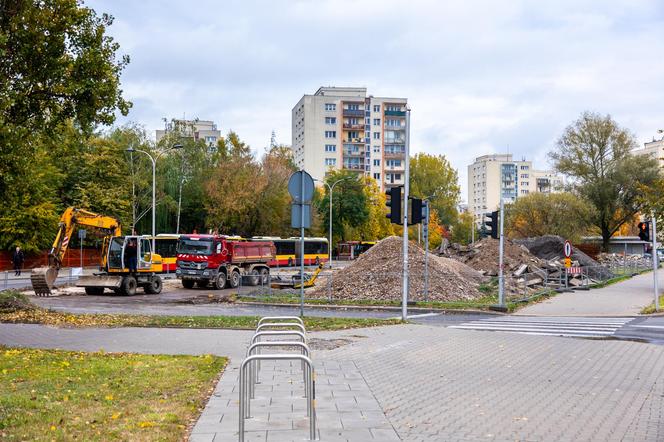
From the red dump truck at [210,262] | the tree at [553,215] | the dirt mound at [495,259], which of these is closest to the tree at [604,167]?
the tree at [553,215]

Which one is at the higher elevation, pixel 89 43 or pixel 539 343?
pixel 89 43

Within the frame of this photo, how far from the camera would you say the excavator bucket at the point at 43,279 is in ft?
85.5

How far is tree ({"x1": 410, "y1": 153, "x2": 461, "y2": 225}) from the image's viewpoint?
108 meters

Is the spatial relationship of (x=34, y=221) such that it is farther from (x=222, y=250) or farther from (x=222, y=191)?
(x=222, y=250)

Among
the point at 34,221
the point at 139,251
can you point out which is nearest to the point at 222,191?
the point at 34,221

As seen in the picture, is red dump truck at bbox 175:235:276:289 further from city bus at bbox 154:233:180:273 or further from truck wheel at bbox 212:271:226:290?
city bus at bbox 154:233:180:273

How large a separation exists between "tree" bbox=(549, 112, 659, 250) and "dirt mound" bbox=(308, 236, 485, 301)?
42378mm

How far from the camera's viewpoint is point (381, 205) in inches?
3374

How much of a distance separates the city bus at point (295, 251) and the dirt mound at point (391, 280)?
2509 centimetres

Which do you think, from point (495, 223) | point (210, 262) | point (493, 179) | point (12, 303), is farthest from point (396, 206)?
point (493, 179)

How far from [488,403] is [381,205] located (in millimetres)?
78372

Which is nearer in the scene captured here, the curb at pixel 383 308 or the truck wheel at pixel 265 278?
the curb at pixel 383 308

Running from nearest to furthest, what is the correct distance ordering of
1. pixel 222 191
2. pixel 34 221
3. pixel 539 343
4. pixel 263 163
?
pixel 539 343, pixel 34 221, pixel 222 191, pixel 263 163

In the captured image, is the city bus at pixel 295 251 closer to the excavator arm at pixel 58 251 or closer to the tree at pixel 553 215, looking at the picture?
the tree at pixel 553 215
